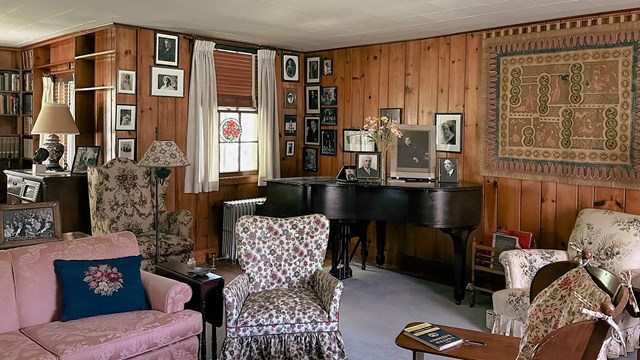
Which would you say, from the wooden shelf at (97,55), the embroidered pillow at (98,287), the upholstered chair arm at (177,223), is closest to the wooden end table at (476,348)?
the embroidered pillow at (98,287)

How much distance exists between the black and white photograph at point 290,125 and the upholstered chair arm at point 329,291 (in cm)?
346

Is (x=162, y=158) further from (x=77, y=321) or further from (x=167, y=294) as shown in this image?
(x=77, y=321)

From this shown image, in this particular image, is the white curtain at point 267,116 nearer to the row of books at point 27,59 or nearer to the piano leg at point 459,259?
the piano leg at point 459,259

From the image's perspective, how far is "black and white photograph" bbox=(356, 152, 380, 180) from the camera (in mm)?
5523

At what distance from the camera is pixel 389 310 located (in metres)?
4.81

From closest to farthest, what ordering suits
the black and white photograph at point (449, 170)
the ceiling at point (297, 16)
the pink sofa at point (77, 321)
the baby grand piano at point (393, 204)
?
the pink sofa at point (77, 321)
the ceiling at point (297, 16)
the baby grand piano at point (393, 204)
the black and white photograph at point (449, 170)

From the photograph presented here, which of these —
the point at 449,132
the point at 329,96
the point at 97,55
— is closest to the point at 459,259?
the point at 449,132

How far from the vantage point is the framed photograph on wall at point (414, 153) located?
552cm

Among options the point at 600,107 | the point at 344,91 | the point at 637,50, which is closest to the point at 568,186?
the point at 600,107

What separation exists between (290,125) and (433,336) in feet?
15.1

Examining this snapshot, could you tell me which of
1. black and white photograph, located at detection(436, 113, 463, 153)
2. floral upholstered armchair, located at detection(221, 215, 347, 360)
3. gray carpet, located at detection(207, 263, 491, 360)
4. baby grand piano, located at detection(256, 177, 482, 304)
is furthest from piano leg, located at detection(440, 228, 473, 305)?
floral upholstered armchair, located at detection(221, 215, 347, 360)

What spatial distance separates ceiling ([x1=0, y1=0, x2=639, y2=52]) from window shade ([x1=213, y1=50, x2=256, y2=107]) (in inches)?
11.8

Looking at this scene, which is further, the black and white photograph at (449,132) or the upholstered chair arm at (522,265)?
the black and white photograph at (449,132)

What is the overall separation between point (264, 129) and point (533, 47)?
305 cm
